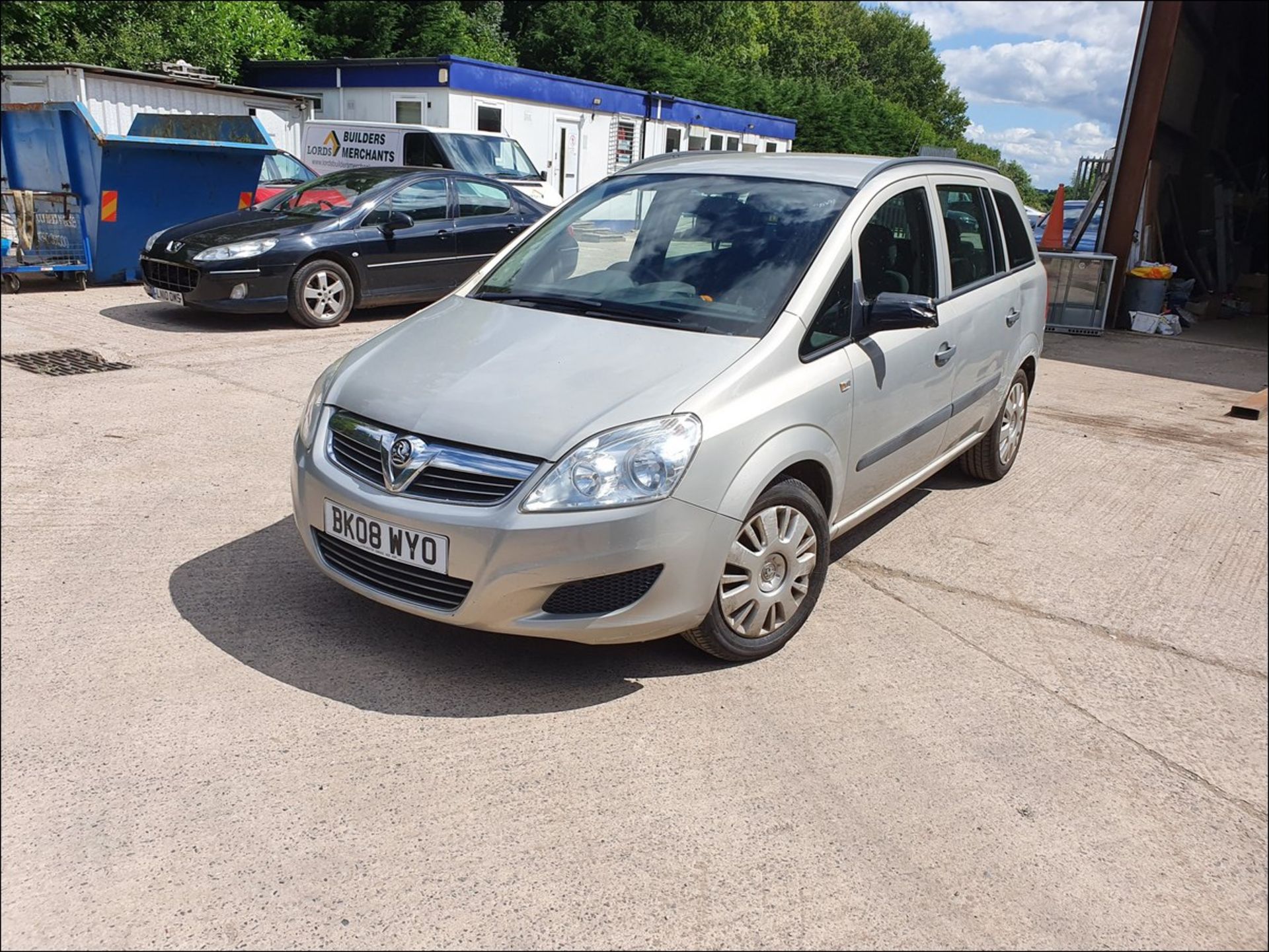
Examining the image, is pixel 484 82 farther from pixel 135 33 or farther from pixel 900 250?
pixel 900 250

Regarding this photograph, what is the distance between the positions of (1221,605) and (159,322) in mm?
8487

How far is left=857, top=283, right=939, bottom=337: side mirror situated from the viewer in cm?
397

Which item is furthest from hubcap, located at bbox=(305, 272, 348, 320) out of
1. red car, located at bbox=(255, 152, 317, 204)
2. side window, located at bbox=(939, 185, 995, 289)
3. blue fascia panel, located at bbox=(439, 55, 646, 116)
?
blue fascia panel, located at bbox=(439, 55, 646, 116)

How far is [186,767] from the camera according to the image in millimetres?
2908

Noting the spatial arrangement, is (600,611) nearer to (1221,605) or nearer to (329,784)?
(329,784)

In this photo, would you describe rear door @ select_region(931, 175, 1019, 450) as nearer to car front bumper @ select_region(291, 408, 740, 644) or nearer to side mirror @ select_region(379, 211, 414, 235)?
car front bumper @ select_region(291, 408, 740, 644)

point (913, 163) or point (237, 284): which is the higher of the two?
point (913, 163)

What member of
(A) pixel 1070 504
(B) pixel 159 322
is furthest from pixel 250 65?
(A) pixel 1070 504

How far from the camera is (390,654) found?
3.62 metres

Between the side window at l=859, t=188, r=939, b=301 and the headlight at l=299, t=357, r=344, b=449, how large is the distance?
82.7 inches

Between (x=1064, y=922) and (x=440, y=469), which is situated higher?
(x=440, y=469)

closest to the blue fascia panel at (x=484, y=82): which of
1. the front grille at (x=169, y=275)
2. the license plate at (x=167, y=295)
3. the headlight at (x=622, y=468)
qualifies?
the front grille at (x=169, y=275)

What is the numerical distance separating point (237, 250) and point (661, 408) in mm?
6889

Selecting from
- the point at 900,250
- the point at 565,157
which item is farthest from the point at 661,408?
the point at 565,157
